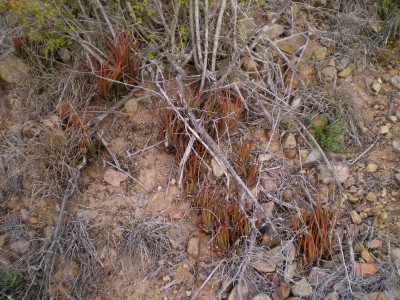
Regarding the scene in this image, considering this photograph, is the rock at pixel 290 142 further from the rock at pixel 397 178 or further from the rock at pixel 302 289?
the rock at pixel 302 289

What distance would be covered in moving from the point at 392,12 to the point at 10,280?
3590mm

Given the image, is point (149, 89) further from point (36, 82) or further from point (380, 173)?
point (380, 173)

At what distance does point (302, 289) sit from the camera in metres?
2.81

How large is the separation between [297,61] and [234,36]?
0.64 meters

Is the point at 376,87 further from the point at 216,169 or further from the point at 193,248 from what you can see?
the point at 193,248

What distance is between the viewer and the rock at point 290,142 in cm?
332

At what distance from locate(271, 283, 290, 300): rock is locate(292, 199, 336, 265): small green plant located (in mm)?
231

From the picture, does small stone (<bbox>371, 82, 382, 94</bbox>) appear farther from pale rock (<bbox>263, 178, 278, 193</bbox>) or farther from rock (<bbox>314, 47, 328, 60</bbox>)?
pale rock (<bbox>263, 178, 278, 193</bbox>)

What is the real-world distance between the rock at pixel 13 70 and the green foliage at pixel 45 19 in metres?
0.21

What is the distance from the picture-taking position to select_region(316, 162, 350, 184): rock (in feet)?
10.6

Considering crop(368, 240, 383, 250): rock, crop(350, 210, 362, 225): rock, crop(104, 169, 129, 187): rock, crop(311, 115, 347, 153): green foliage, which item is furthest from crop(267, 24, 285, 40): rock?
crop(368, 240, 383, 250): rock

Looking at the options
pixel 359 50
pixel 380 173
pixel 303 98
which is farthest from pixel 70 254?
pixel 359 50

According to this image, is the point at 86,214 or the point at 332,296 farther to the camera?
the point at 86,214

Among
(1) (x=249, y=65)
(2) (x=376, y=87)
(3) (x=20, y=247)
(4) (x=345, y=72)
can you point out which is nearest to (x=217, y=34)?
(1) (x=249, y=65)
